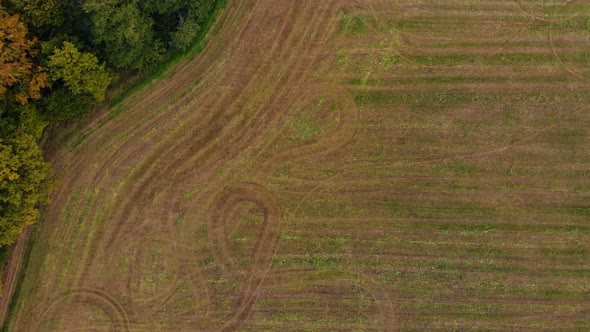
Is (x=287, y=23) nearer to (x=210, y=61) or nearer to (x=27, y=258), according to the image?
(x=210, y=61)

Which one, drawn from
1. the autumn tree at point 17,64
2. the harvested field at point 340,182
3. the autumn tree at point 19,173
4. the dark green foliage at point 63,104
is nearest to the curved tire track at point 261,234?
the harvested field at point 340,182

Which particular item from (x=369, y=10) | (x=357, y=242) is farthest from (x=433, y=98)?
(x=357, y=242)

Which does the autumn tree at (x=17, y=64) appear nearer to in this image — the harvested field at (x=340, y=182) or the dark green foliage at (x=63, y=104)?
the dark green foliage at (x=63, y=104)

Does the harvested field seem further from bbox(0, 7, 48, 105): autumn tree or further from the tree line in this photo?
bbox(0, 7, 48, 105): autumn tree

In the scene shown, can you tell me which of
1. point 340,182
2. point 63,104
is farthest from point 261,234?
point 63,104

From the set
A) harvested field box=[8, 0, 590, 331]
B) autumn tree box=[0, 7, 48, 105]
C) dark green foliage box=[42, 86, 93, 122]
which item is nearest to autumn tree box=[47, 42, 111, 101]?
dark green foliage box=[42, 86, 93, 122]

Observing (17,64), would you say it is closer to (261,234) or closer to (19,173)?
(19,173)
